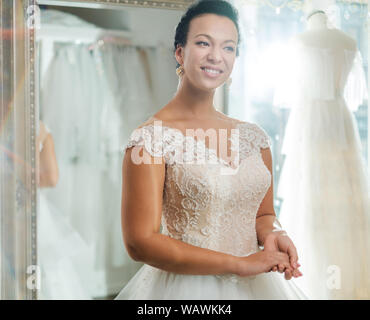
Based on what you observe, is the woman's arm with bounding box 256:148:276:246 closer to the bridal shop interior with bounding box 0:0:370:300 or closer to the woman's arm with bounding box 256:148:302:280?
the woman's arm with bounding box 256:148:302:280

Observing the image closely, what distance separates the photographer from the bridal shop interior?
4.48ft

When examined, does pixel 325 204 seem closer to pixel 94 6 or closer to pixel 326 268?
pixel 326 268

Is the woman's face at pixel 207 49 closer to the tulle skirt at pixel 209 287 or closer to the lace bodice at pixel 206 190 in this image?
the lace bodice at pixel 206 190

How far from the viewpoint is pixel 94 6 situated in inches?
53.9

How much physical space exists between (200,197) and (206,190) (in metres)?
0.02

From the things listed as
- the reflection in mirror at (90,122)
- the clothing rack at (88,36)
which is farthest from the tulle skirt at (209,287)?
the clothing rack at (88,36)

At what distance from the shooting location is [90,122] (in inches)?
55.3

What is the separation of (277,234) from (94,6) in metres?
0.92

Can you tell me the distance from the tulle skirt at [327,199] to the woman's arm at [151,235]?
64 centimetres

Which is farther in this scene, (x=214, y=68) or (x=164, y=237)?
(x=214, y=68)

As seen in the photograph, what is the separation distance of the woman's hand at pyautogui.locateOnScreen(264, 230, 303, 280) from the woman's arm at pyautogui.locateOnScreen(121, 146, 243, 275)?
3.8 inches

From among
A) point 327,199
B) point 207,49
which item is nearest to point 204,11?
point 207,49
